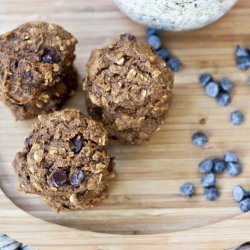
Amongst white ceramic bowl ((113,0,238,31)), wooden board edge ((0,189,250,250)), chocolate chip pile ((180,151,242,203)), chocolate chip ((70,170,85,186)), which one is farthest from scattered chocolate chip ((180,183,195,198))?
white ceramic bowl ((113,0,238,31))

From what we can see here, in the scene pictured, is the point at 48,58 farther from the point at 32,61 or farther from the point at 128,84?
the point at 128,84

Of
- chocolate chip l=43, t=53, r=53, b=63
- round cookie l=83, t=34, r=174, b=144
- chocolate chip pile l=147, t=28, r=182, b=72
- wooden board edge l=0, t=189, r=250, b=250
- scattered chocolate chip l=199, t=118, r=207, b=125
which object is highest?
chocolate chip l=43, t=53, r=53, b=63

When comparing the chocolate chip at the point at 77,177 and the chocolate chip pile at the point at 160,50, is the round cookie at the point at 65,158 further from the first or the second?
the chocolate chip pile at the point at 160,50

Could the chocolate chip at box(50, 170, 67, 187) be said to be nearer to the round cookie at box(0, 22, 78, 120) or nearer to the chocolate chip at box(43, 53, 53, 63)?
the round cookie at box(0, 22, 78, 120)

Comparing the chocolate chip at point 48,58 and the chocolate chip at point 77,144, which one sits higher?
the chocolate chip at point 48,58

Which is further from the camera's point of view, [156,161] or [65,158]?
[156,161]

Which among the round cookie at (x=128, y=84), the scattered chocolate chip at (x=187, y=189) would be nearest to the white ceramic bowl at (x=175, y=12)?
the round cookie at (x=128, y=84)

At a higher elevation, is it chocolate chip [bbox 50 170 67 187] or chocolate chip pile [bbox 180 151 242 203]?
chocolate chip [bbox 50 170 67 187]

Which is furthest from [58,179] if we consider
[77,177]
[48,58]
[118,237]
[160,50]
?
[160,50]
